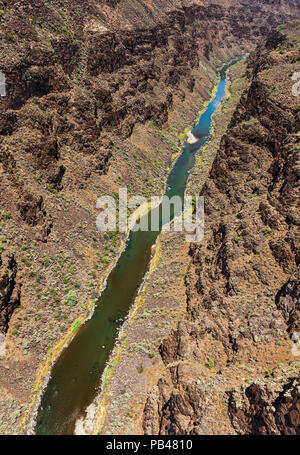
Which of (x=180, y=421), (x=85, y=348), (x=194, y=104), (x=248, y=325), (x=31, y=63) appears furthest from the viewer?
(x=194, y=104)

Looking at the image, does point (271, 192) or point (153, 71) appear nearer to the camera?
point (271, 192)

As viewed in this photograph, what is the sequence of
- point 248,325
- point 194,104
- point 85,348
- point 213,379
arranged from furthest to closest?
point 194,104
point 85,348
point 248,325
point 213,379

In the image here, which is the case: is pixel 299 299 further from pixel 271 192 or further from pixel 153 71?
pixel 153 71

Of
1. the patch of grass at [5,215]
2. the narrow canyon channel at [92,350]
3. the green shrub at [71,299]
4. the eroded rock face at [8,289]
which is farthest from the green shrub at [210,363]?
the patch of grass at [5,215]

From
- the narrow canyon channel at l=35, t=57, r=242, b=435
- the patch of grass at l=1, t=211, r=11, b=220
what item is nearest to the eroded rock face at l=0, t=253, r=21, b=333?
the patch of grass at l=1, t=211, r=11, b=220

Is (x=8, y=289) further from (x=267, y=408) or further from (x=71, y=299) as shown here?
(x=267, y=408)

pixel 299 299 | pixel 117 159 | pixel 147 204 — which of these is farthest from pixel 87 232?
pixel 299 299
